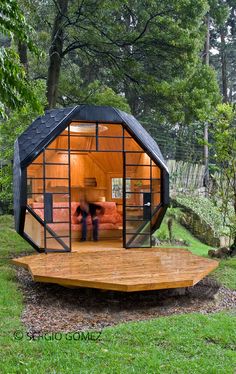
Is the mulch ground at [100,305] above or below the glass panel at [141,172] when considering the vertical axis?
below

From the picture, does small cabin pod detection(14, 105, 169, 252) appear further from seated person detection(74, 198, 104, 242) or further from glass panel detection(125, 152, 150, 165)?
seated person detection(74, 198, 104, 242)

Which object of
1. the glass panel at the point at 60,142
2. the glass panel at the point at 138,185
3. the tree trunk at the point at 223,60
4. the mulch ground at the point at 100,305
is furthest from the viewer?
the tree trunk at the point at 223,60

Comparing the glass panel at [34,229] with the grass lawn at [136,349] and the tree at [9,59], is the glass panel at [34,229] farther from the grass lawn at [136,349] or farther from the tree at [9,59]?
the tree at [9,59]

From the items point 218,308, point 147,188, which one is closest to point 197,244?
point 147,188

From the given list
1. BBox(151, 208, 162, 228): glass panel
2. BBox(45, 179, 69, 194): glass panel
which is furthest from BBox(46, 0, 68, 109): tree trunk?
BBox(151, 208, 162, 228): glass panel

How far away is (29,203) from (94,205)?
2.64 m

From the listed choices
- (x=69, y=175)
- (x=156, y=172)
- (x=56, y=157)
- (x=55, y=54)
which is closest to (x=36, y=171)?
(x=56, y=157)

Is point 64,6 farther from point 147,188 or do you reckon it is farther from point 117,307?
point 117,307

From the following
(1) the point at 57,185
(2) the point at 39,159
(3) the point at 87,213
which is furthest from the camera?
(3) the point at 87,213

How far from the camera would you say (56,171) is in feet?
29.2

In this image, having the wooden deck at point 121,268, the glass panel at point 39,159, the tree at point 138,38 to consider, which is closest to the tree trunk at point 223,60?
the tree at point 138,38

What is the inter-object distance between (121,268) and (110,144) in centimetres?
348

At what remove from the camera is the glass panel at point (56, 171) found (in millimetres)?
8758

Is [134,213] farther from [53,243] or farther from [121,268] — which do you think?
[121,268]
